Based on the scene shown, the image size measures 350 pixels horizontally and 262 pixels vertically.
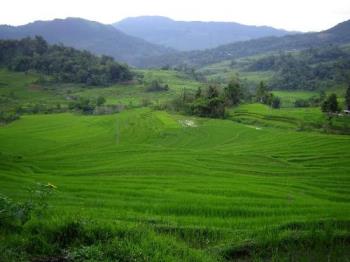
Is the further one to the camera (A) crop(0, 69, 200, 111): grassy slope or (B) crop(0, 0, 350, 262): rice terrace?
(A) crop(0, 69, 200, 111): grassy slope

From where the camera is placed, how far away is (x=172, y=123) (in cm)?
7244

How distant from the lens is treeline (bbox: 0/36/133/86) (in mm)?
145500

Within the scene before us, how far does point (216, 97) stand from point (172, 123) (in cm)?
1697

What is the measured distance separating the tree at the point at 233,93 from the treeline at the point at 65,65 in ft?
200

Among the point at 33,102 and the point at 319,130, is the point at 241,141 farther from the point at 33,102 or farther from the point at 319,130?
the point at 33,102

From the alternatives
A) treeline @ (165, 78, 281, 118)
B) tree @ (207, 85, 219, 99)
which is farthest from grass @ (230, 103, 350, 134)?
tree @ (207, 85, 219, 99)

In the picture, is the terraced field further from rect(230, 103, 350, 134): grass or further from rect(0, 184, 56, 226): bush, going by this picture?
rect(230, 103, 350, 134): grass

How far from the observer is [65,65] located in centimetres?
14738

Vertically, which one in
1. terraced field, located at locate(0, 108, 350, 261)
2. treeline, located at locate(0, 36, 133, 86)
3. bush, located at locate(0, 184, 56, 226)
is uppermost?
treeline, located at locate(0, 36, 133, 86)

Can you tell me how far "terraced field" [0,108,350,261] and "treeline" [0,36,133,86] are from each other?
255 feet

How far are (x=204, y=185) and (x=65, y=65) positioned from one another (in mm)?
132023

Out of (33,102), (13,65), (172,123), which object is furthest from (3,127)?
(13,65)

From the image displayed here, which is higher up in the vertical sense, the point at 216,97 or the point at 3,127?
the point at 216,97

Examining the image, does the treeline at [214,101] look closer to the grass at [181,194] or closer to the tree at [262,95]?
the tree at [262,95]
